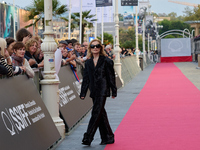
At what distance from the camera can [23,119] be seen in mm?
6648

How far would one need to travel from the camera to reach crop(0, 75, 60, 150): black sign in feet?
19.7

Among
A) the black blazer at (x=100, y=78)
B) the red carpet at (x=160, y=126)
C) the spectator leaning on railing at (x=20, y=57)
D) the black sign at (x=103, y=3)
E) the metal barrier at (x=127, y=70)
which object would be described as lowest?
the red carpet at (x=160, y=126)

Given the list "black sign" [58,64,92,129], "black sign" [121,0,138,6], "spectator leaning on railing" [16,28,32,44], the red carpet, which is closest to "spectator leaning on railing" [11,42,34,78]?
"spectator leaning on railing" [16,28,32,44]

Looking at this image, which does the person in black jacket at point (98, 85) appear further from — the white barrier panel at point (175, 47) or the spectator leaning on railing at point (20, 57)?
the white barrier panel at point (175, 47)

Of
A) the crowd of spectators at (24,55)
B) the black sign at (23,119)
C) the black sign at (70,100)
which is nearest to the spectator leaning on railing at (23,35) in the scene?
the crowd of spectators at (24,55)

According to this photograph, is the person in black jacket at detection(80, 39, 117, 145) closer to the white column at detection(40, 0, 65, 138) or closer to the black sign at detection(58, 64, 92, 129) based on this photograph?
the white column at detection(40, 0, 65, 138)

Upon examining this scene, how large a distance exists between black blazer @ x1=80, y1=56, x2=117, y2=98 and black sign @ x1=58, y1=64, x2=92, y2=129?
4.40 ft

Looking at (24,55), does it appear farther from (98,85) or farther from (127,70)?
(127,70)

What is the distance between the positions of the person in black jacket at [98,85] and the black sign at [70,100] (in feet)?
4.25

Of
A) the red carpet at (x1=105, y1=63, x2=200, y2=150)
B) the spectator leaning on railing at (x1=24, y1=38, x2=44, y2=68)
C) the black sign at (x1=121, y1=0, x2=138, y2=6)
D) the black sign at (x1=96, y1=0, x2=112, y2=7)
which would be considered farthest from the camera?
the black sign at (x1=121, y1=0, x2=138, y2=6)

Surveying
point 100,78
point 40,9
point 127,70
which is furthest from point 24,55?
point 40,9

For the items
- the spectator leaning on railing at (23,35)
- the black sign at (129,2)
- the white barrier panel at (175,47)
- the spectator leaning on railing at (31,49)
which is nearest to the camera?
the spectator leaning on railing at (31,49)

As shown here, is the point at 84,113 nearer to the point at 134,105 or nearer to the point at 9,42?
the point at 134,105

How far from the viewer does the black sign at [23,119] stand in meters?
6.00
